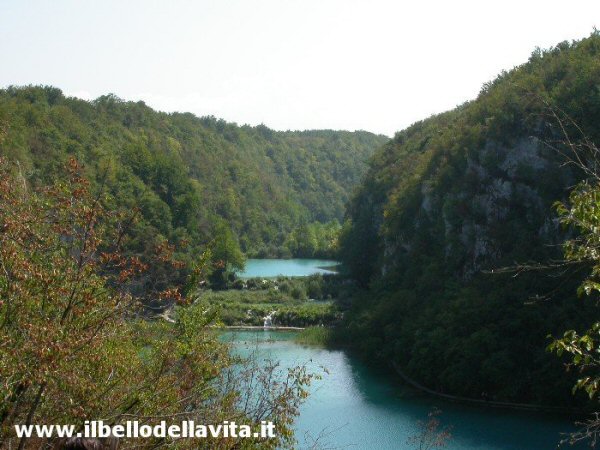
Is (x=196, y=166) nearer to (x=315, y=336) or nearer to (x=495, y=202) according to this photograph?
(x=315, y=336)

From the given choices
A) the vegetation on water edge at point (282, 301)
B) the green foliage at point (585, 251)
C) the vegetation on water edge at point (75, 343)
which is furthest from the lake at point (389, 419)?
the green foliage at point (585, 251)

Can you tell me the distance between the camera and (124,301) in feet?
28.3

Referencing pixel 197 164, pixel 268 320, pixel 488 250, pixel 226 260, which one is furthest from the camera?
pixel 197 164

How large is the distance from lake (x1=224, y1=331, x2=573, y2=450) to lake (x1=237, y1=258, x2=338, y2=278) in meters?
41.7

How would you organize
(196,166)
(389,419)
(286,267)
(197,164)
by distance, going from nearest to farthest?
1. (389,419)
2. (286,267)
3. (196,166)
4. (197,164)

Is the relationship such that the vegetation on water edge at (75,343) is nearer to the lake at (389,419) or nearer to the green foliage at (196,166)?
the green foliage at (196,166)

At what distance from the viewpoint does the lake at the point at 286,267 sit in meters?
82.2

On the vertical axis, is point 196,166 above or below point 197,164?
below

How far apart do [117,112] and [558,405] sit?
235ft

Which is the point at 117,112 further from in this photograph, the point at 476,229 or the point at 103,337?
the point at 103,337

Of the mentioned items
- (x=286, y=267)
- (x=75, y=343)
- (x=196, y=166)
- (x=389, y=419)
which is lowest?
(x=389, y=419)

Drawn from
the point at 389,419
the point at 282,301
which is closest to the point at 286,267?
the point at 282,301

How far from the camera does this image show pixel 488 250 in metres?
43.0

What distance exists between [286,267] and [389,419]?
58.6m
